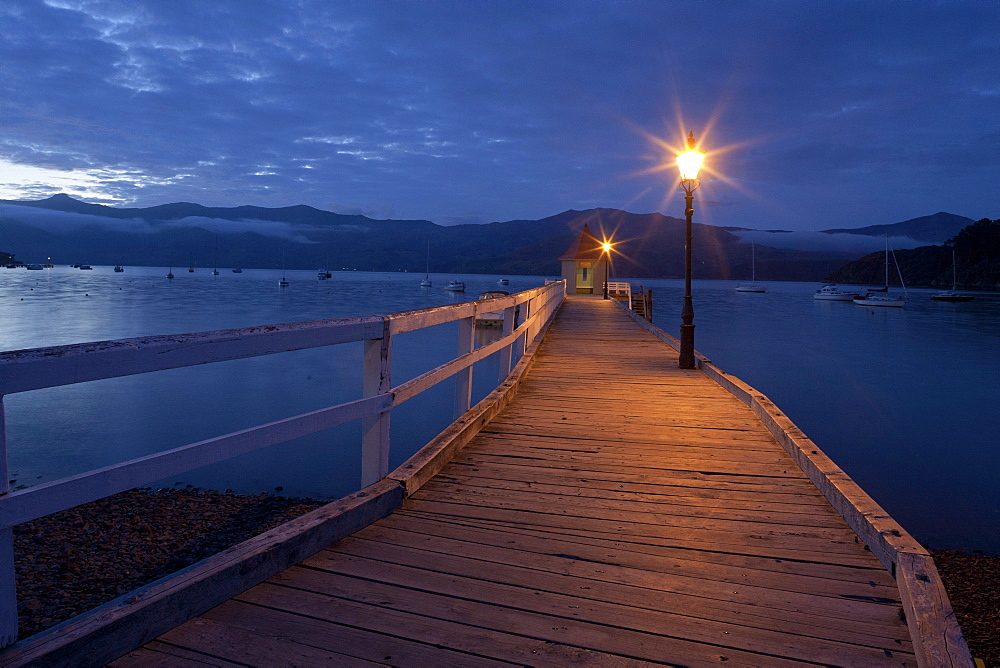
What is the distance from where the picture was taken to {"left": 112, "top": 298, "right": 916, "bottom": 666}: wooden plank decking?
2.18 meters

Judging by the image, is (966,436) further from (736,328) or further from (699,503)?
(736,328)

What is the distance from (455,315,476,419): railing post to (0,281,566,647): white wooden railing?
72.0 inches

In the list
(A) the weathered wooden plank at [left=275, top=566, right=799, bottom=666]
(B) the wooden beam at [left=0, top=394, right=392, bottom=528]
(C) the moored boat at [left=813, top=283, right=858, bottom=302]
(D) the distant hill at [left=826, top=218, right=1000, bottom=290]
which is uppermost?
(D) the distant hill at [left=826, top=218, right=1000, bottom=290]

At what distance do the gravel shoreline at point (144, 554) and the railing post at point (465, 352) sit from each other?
463 cm

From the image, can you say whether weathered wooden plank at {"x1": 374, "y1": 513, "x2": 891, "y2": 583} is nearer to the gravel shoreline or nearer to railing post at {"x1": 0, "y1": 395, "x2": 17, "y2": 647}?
railing post at {"x1": 0, "y1": 395, "x2": 17, "y2": 647}

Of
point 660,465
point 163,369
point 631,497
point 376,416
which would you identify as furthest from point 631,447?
point 163,369

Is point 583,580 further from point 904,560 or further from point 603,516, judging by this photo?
point 904,560

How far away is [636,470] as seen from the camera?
4.43 metres

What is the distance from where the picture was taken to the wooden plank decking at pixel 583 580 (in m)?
2.18

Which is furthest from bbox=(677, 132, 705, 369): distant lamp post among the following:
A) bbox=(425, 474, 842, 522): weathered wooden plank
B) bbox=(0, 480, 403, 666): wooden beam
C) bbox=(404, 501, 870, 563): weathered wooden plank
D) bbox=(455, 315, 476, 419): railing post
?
bbox=(0, 480, 403, 666): wooden beam

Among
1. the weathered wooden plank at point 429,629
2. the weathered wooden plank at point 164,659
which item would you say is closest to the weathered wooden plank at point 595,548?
the weathered wooden plank at point 429,629

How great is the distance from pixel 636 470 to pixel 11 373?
3777mm

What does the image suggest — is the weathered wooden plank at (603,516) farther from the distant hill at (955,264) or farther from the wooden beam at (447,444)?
the distant hill at (955,264)

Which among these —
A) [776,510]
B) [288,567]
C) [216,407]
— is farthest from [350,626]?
[216,407]
